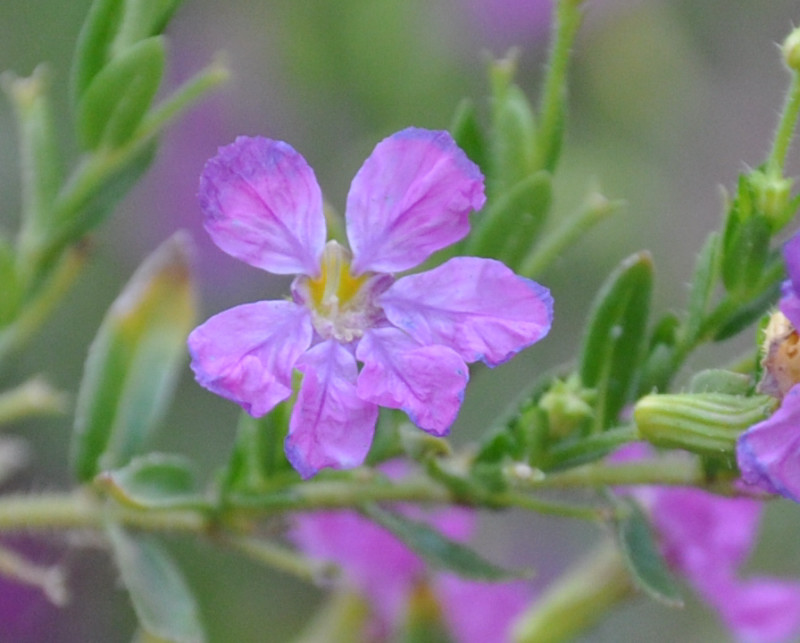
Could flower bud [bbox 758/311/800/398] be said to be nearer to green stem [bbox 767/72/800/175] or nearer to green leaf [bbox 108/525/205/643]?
green stem [bbox 767/72/800/175]

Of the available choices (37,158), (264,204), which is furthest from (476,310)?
(37,158)

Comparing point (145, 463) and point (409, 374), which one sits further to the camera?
point (145, 463)

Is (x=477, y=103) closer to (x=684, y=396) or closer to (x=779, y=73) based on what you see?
(x=779, y=73)

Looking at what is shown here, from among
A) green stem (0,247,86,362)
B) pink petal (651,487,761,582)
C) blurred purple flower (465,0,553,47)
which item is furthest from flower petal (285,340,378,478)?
blurred purple flower (465,0,553,47)

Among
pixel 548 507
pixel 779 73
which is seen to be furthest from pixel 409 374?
pixel 779 73

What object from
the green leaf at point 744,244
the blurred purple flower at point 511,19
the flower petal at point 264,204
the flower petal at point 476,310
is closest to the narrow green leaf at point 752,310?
the green leaf at point 744,244

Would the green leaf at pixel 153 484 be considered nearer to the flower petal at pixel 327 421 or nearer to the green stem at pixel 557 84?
the flower petal at pixel 327 421
